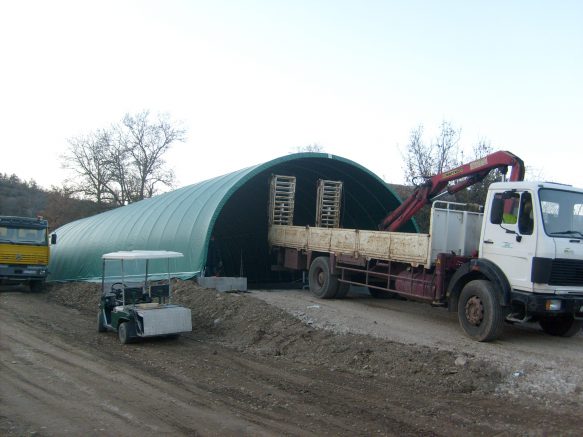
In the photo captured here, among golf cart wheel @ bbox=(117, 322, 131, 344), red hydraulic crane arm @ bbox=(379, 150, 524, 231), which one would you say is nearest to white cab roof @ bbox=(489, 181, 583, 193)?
red hydraulic crane arm @ bbox=(379, 150, 524, 231)

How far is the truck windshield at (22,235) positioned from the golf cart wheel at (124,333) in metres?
13.0

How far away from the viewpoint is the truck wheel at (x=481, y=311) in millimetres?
9859

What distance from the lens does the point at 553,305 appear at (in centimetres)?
937

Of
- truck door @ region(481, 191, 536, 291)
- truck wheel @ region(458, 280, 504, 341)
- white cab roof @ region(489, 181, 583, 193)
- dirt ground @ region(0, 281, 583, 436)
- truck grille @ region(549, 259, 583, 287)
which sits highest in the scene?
white cab roof @ region(489, 181, 583, 193)

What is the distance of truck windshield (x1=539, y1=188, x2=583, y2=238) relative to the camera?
959 centimetres

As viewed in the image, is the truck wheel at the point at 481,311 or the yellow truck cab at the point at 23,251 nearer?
the truck wheel at the point at 481,311

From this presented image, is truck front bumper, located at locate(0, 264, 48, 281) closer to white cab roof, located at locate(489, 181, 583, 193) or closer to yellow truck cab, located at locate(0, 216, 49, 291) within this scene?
yellow truck cab, located at locate(0, 216, 49, 291)

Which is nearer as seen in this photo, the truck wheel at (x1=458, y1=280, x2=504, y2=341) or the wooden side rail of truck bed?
the truck wheel at (x1=458, y1=280, x2=504, y2=341)

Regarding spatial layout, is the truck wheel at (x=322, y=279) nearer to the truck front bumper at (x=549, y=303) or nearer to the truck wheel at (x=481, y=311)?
the truck wheel at (x=481, y=311)

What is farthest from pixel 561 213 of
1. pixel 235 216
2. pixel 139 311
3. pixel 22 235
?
pixel 22 235

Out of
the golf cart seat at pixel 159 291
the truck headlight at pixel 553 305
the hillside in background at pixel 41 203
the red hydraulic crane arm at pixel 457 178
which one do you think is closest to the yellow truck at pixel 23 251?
the golf cart seat at pixel 159 291

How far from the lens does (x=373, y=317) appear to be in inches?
512

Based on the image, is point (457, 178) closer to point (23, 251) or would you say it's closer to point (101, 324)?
point (101, 324)

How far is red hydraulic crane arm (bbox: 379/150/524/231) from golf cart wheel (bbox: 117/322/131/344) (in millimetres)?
9209
